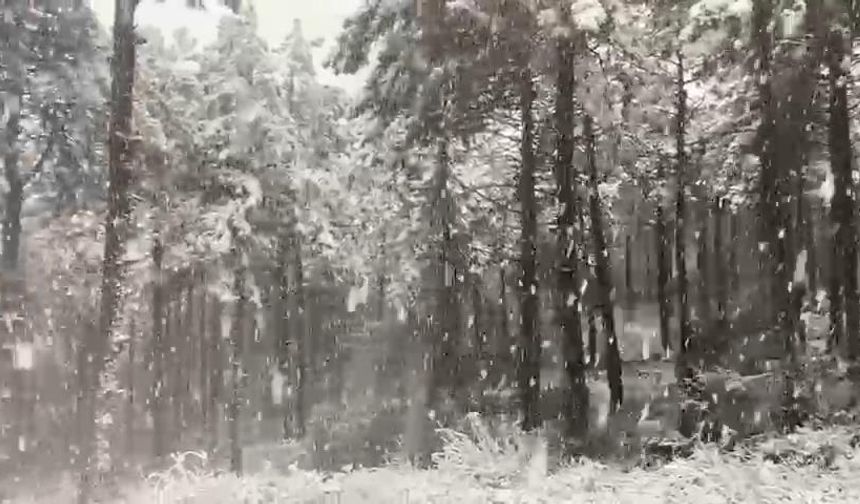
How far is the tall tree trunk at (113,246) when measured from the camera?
153 inches

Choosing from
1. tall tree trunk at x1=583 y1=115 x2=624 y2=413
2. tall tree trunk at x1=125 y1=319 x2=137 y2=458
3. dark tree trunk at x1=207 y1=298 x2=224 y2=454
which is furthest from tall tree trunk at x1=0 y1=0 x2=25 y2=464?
tall tree trunk at x1=583 y1=115 x2=624 y2=413

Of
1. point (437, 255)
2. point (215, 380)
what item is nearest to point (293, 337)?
point (215, 380)

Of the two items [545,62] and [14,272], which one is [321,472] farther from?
[545,62]

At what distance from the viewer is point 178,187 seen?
13.3 feet

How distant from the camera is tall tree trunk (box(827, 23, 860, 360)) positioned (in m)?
3.56

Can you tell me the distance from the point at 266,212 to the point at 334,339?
2.12 feet

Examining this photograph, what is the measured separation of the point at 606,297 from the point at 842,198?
103 cm

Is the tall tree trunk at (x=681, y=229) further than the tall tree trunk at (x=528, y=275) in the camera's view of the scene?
No

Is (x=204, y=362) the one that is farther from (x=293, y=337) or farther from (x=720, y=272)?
(x=720, y=272)

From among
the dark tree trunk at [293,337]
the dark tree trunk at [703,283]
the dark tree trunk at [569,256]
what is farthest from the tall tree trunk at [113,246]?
the dark tree trunk at [703,283]

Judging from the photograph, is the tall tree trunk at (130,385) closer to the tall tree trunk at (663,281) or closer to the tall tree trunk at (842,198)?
the tall tree trunk at (663,281)

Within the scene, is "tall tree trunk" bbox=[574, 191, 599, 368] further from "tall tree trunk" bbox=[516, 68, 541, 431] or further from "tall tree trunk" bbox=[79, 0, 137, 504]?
"tall tree trunk" bbox=[79, 0, 137, 504]

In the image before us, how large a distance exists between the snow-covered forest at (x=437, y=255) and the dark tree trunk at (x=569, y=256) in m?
0.01

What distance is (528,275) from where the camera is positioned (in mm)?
3789
